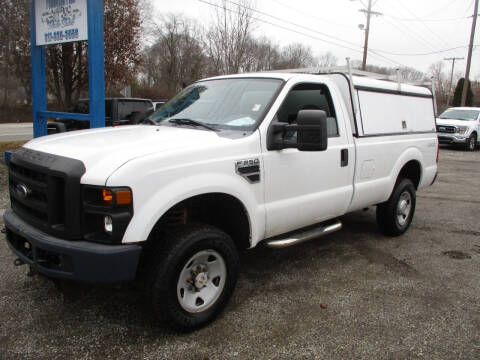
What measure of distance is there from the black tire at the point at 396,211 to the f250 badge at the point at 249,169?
260 cm

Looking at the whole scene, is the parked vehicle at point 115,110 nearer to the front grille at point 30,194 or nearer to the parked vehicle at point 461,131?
the front grille at point 30,194

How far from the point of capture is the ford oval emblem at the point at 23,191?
3.01 meters

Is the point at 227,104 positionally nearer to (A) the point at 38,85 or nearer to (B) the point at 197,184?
(B) the point at 197,184

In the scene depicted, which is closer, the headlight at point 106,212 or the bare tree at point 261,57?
the headlight at point 106,212

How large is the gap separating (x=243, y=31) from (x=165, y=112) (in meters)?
16.8

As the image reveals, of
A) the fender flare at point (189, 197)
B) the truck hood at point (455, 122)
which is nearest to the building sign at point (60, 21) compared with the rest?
the fender flare at point (189, 197)

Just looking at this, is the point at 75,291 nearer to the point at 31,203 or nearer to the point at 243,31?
the point at 31,203

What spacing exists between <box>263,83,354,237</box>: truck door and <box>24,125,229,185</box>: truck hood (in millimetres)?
654

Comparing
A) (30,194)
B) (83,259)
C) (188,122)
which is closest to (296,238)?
(188,122)

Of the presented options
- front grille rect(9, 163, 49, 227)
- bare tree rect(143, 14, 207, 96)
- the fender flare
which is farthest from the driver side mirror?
bare tree rect(143, 14, 207, 96)

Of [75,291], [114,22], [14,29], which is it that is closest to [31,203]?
[75,291]

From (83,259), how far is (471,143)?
716 inches

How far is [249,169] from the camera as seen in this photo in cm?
334

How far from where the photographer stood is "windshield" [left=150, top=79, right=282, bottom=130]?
3646 millimetres
